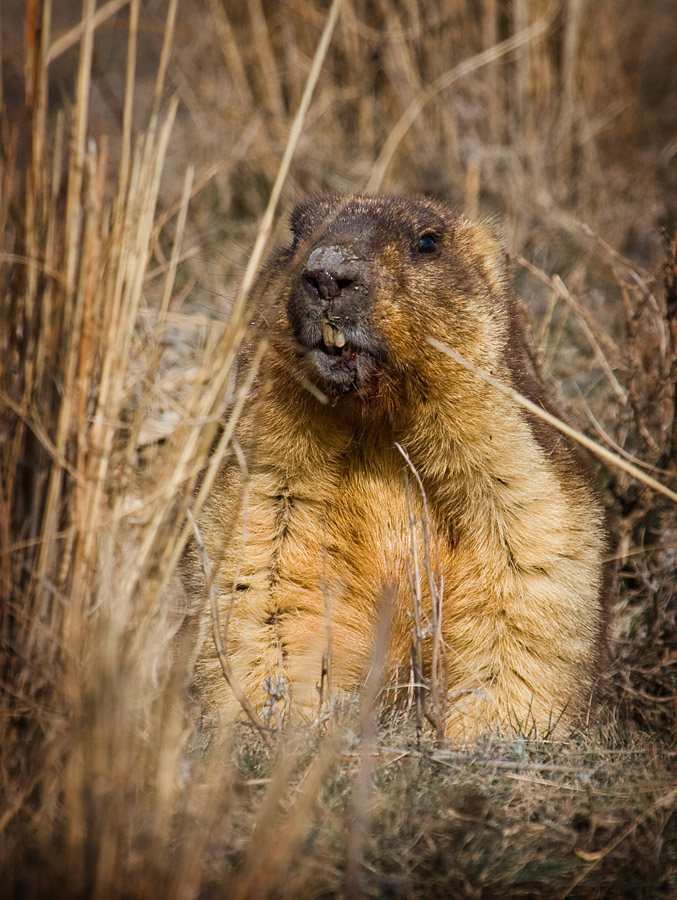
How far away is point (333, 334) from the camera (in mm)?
3561

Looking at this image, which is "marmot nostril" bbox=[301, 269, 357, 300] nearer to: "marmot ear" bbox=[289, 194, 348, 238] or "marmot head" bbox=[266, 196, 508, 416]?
"marmot head" bbox=[266, 196, 508, 416]

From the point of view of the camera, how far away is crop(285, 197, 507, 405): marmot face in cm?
355

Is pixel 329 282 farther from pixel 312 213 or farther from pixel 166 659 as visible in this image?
pixel 166 659

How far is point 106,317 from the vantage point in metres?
3.39

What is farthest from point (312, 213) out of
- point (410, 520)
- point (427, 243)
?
point (410, 520)

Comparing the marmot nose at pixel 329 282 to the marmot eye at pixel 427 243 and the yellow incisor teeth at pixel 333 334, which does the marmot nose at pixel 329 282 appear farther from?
the marmot eye at pixel 427 243

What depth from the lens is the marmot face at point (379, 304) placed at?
3.55 m

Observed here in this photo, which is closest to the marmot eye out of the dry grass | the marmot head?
the marmot head

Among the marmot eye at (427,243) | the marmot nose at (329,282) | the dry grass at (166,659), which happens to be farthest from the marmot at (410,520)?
the dry grass at (166,659)

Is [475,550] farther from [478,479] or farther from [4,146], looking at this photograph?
[4,146]

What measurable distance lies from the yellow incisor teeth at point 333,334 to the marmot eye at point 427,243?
66 centimetres

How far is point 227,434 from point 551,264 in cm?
484

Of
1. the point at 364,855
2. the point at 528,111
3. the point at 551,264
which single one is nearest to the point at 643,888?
the point at 364,855

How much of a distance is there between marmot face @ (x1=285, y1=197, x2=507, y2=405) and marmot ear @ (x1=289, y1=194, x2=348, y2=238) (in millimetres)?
32
